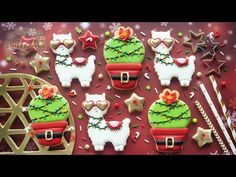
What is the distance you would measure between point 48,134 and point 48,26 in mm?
1038

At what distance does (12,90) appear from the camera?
4152mm

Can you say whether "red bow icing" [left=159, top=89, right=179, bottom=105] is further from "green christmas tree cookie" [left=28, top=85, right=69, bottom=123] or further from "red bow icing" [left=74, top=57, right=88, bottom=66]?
"green christmas tree cookie" [left=28, top=85, right=69, bottom=123]

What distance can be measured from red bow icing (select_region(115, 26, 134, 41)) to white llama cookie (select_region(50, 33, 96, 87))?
0.33 m

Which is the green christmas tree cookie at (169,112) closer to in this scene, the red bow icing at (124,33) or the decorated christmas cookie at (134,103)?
the decorated christmas cookie at (134,103)

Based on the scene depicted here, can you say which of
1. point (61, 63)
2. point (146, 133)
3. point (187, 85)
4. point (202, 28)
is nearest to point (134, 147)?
point (146, 133)

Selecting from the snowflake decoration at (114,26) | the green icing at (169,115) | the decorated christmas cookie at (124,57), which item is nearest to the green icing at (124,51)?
the decorated christmas cookie at (124,57)

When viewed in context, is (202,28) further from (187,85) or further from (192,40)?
(187,85)

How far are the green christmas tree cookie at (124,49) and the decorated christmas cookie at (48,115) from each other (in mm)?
600

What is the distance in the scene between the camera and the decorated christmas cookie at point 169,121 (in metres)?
4.00

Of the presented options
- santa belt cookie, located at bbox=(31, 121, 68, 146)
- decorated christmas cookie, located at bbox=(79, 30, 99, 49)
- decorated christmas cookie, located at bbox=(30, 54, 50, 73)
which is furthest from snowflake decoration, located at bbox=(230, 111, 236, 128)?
decorated christmas cookie, located at bbox=(30, 54, 50, 73)

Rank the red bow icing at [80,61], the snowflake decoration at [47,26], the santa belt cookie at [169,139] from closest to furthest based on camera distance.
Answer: the santa belt cookie at [169,139]
the red bow icing at [80,61]
the snowflake decoration at [47,26]

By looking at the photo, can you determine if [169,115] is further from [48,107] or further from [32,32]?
[32,32]

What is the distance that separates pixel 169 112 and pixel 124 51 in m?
0.70

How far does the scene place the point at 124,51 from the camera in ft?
13.5
